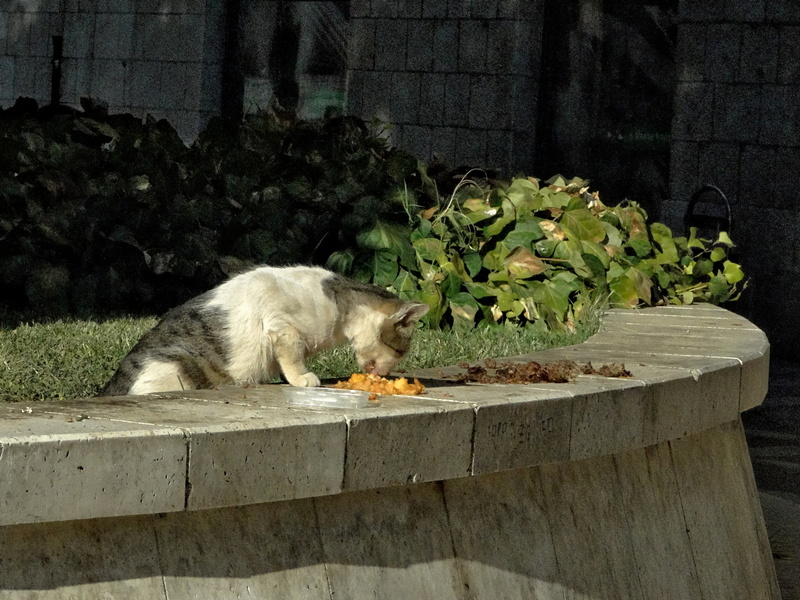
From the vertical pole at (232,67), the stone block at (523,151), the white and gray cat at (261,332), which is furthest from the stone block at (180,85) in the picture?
the white and gray cat at (261,332)

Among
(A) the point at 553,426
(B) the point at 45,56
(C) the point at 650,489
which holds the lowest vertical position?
(C) the point at 650,489

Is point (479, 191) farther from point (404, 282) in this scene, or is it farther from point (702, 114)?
point (702, 114)

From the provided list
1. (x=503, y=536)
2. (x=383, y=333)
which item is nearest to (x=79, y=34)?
(x=383, y=333)

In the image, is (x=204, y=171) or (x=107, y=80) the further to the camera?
(x=107, y=80)

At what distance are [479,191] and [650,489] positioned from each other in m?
3.42

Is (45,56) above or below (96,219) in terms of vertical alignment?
above

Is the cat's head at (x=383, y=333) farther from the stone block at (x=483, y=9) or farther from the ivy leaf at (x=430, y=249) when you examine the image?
the stone block at (x=483, y=9)

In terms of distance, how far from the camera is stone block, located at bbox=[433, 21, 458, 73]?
1069 centimetres

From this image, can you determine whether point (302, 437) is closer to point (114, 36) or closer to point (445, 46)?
point (445, 46)

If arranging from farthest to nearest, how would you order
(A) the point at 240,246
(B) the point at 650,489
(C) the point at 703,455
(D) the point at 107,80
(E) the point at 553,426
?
(D) the point at 107,80 < (A) the point at 240,246 < (C) the point at 703,455 < (B) the point at 650,489 < (E) the point at 553,426

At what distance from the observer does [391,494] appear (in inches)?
125

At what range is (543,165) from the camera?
11133mm

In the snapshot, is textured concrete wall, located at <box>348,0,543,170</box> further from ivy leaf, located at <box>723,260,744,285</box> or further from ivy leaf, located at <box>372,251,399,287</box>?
ivy leaf, located at <box>372,251,399,287</box>

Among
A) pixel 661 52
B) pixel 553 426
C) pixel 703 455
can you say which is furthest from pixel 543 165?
pixel 553 426
